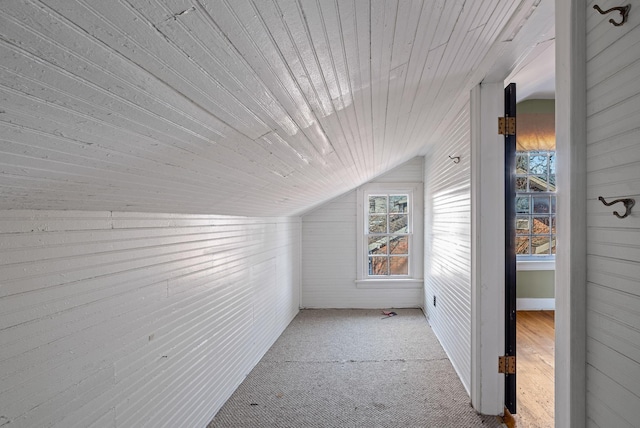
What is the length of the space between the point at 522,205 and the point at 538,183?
34cm

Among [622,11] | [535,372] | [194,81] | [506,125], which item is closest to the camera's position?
[194,81]

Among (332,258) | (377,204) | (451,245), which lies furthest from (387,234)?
(451,245)

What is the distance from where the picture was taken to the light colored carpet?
80.8 inches

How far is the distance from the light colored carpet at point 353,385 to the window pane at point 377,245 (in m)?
1.17

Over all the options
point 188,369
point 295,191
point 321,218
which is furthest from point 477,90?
point 321,218

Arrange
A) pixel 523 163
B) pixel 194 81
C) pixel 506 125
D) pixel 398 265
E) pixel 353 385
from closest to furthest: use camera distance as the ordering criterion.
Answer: pixel 194 81 → pixel 506 125 → pixel 353 385 → pixel 523 163 → pixel 398 265

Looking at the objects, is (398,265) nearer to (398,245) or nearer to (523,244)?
(398,245)

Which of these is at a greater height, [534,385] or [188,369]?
[188,369]

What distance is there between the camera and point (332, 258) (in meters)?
4.48

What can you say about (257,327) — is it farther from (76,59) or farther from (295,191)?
(76,59)

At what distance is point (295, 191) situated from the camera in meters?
2.40

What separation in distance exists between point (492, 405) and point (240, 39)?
240 cm

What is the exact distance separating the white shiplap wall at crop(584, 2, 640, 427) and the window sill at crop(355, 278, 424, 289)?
11.4ft

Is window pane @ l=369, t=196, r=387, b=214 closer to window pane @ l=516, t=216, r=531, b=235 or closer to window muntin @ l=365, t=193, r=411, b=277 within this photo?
window muntin @ l=365, t=193, r=411, b=277
